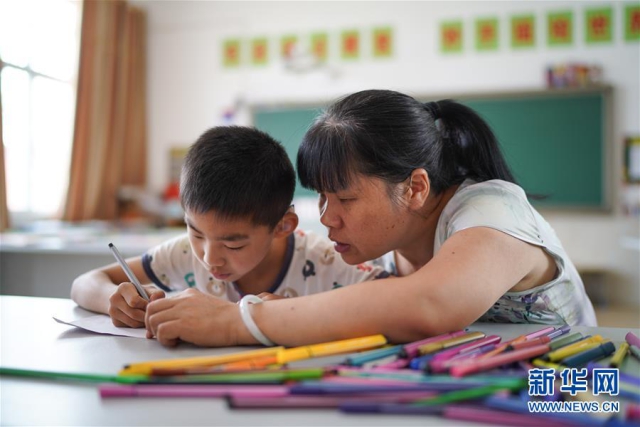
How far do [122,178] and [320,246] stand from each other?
4015 millimetres

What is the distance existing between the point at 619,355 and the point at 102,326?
2.33 ft

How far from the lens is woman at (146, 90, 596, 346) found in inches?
27.2

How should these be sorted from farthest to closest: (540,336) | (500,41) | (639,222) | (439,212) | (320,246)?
(500,41) → (639,222) → (320,246) → (439,212) → (540,336)

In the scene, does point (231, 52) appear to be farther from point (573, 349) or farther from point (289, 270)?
point (573, 349)

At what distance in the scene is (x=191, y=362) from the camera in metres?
0.59

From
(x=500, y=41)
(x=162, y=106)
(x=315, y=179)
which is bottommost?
(x=315, y=179)

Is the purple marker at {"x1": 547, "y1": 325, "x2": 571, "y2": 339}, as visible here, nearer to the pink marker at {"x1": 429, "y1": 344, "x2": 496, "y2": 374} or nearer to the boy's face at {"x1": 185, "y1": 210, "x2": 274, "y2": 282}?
the pink marker at {"x1": 429, "y1": 344, "x2": 496, "y2": 374}

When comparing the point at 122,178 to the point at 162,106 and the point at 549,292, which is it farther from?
the point at 549,292

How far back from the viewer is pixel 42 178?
13.9ft

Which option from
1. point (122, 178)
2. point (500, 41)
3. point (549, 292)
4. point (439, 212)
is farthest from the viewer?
point (122, 178)

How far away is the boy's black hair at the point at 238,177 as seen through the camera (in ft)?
3.34

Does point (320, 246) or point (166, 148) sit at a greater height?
point (166, 148)

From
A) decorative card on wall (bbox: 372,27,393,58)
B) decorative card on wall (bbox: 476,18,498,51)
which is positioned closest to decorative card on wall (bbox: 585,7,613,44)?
decorative card on wall (bbox: 476,18,498,51)

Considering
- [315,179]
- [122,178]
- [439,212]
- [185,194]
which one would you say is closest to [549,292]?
[439,212]
